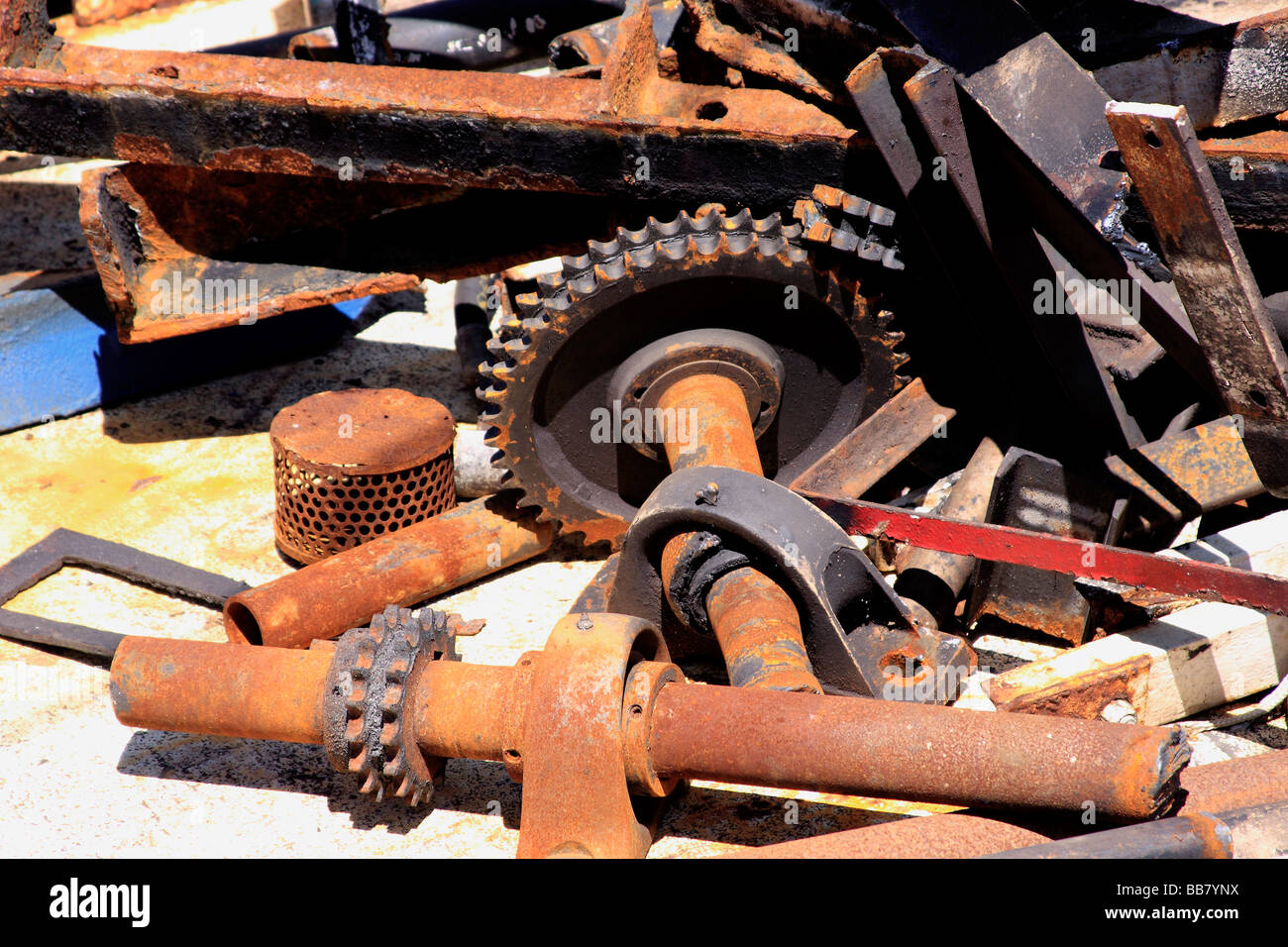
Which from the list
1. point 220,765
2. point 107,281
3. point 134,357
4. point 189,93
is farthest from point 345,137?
point 220,765

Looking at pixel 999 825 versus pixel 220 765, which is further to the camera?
pixel 220 765

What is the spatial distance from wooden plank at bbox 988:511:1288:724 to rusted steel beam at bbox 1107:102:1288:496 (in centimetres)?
45

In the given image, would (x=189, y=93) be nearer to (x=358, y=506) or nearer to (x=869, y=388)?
(x=358, y=506)

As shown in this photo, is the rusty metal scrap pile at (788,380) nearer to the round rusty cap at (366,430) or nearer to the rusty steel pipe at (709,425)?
the rusty steel pipe at (709,425)

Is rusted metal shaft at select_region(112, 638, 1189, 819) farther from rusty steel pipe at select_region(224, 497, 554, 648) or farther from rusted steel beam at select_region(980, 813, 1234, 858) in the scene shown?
rusty steel pipe at select_region(224, 497, 554, 648)

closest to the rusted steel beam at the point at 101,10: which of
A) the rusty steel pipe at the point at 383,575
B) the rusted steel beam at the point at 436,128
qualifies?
the rusted steel beam at the point at 436,128

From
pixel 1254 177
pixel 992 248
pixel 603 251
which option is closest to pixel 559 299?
pixel 603 251

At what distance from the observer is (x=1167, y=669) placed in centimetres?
326

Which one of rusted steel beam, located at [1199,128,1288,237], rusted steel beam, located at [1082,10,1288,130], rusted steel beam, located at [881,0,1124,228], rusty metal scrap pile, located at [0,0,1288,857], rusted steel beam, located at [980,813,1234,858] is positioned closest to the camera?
rusted steel beam, located at [980,813,1234,858]

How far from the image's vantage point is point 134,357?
5094 mm

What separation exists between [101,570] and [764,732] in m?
2.57

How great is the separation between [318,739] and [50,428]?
2.66 m

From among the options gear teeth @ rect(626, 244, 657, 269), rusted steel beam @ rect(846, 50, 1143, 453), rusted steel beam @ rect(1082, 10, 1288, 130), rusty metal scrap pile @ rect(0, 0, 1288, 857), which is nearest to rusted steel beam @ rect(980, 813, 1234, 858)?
rusty metal scrap pile @ rect(0, 0, 1288, 857)

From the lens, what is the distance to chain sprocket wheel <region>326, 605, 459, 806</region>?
289 centimetres
